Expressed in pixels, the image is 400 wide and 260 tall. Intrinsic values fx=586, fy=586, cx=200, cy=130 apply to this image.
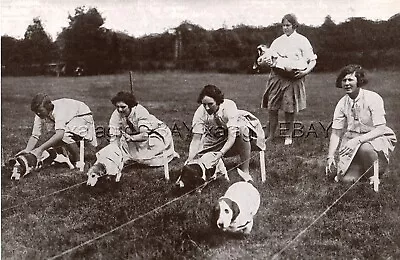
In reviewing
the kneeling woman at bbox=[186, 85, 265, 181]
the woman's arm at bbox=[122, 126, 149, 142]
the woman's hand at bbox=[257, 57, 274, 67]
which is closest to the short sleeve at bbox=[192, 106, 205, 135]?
the kneeling woman at bbox=[186, 85, 265, 181]

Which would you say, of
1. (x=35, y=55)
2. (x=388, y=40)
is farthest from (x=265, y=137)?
(x=35, y=55)

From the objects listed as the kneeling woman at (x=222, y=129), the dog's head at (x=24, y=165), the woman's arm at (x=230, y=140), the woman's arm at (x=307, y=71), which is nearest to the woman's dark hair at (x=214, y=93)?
the kneeling woman at (x=222, y=129)

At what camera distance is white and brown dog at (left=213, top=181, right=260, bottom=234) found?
2453 millimetres

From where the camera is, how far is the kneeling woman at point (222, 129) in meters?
2.58


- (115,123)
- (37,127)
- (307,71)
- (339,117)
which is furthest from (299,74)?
(37,127)

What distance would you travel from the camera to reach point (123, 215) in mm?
2555

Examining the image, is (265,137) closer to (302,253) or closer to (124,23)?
(302,253)

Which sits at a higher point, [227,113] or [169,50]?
[169,50]

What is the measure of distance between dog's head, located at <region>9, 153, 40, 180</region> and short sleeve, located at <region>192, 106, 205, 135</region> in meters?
0.73

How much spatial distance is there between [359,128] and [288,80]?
373mm

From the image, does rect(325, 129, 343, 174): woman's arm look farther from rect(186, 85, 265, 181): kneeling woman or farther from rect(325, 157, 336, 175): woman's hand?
rect(186, 85, 265, 181): kneeling woman

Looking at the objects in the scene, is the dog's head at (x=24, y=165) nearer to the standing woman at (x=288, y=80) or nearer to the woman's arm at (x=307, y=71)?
the standing woman at (x=288, y=80)

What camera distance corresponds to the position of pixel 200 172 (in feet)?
8.41

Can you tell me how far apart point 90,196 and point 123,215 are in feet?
0.57
